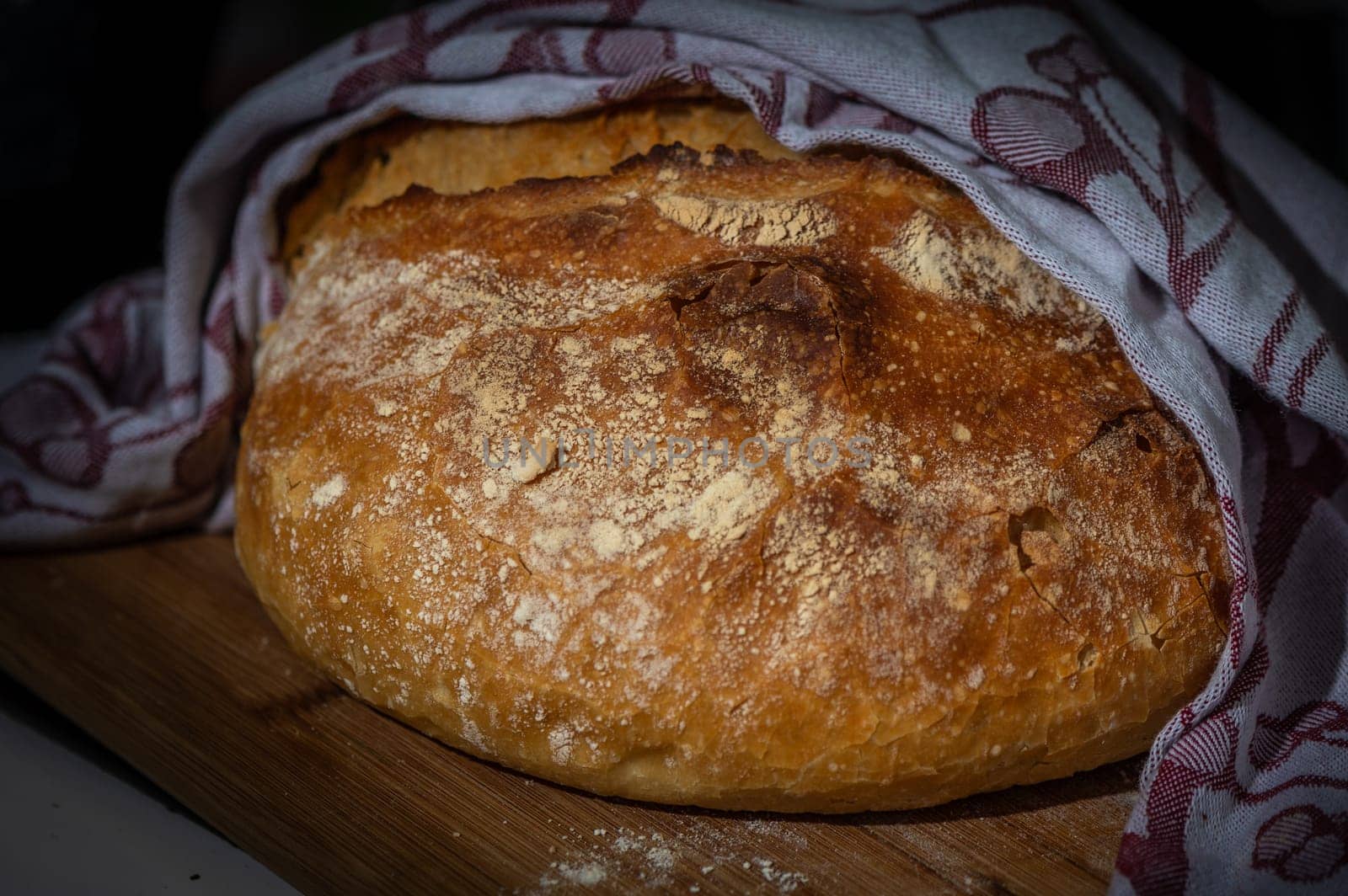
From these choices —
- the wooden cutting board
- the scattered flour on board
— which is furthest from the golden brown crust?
the scattered flour on board

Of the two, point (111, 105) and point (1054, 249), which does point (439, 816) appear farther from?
point (111, 105)

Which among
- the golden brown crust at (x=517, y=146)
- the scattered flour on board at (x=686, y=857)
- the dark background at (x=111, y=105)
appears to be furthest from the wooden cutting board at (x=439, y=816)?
the dark background at (x=111, y=105)

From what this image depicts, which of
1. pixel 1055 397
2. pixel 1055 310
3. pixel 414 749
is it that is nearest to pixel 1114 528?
pixel 1055 397

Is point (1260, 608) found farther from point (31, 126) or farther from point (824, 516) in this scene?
point (31, 126)

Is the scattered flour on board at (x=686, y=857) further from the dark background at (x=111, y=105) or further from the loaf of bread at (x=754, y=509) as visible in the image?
the dark background at (x=111, y=105)

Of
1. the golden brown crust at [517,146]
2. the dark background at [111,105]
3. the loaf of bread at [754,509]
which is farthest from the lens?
the dark background at [111,105]

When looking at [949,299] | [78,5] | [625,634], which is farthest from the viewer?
[78,5]

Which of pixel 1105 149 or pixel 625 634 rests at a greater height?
pixel 1105 149

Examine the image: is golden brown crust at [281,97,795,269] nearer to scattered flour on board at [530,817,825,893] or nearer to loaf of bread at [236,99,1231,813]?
loaf of bread at [236,99,1231,813]

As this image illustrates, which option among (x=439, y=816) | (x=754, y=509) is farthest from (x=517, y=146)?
(x=439, y=816)
